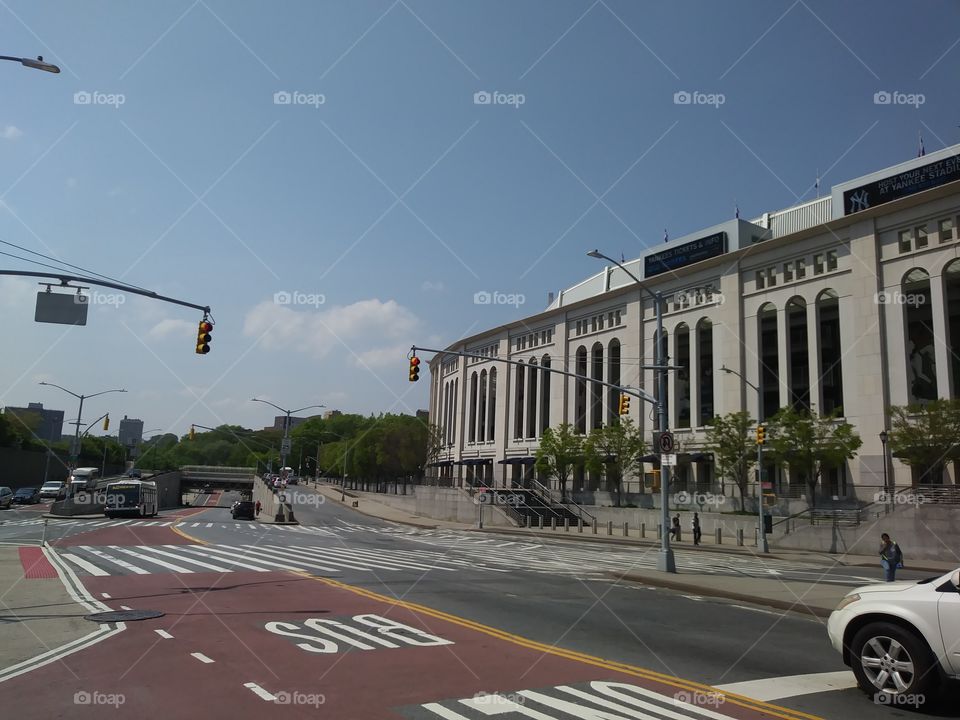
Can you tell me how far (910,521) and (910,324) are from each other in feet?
58.4

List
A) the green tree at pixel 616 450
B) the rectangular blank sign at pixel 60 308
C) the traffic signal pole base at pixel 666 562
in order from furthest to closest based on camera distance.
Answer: the green tree at pixel 616 450 → the traffic signal pole base at pixel 666 562 → the rectangular blank sign at pixel 60 308

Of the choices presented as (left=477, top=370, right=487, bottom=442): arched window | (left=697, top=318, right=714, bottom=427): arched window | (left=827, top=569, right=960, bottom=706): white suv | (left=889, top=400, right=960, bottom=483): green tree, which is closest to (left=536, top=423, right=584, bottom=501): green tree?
(left=697, top=318, right=714, bottom=427): arched window

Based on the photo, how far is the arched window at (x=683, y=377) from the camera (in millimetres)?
57750

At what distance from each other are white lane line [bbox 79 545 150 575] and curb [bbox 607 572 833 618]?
13.0 m

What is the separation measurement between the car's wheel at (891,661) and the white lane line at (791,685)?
1.52 ft

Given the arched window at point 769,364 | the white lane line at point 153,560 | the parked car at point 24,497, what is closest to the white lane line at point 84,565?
the white lane line at point 153,560

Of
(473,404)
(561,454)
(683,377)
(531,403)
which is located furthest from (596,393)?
(473,404)

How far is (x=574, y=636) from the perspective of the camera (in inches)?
420

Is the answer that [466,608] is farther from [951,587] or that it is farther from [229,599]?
[951,587]

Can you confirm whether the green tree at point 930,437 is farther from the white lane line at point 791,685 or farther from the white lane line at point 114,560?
the white lane line at point 114,560

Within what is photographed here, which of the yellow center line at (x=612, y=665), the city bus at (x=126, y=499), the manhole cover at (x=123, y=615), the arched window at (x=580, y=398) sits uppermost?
the arched window at (x=580, y=398)

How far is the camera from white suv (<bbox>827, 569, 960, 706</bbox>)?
689cm

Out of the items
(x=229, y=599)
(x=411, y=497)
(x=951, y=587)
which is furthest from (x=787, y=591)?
(x=411, y=497)

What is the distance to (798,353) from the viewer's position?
53.5 meters
